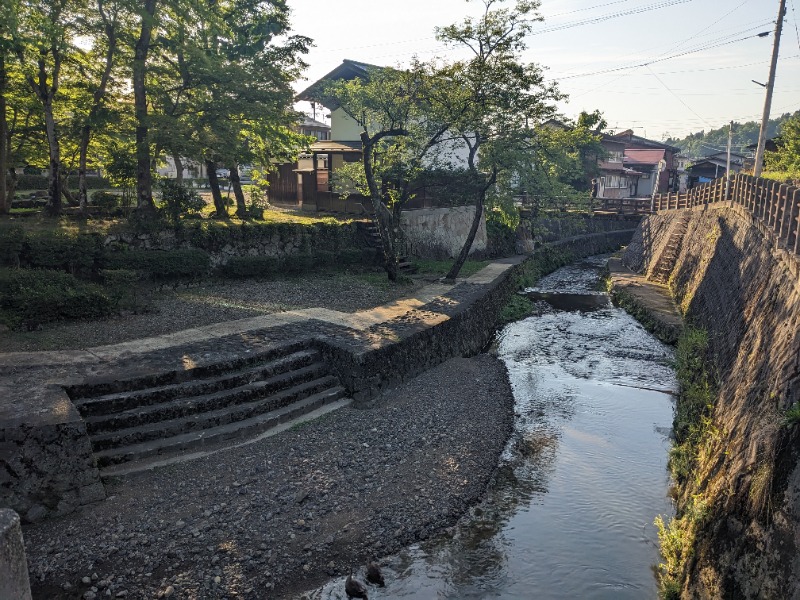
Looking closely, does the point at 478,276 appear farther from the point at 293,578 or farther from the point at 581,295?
the point at 293,578

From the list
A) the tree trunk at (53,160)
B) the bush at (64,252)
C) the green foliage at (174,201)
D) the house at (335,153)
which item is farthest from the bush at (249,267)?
the tree trunk at (53,160)

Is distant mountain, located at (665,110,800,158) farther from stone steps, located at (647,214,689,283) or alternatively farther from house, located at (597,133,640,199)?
stone steps, located at (647,214,689,283)

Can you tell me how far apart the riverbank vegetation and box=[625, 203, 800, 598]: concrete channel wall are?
0.83ft

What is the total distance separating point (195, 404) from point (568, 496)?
7.15m

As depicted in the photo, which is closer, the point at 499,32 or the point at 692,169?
the point at 499,32

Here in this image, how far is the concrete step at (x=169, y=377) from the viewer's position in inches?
385

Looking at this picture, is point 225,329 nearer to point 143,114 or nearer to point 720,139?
point 143,114

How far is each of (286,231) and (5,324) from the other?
35.6 feet

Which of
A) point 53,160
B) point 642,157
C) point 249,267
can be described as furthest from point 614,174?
point 53,160

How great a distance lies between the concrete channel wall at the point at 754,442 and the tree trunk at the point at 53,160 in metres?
21.0

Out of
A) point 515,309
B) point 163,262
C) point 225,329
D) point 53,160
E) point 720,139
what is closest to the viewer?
point 225,329

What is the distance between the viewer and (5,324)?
12.4m

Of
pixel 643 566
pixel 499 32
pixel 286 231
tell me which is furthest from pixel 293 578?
pixel 499 32

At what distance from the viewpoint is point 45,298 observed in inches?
519
